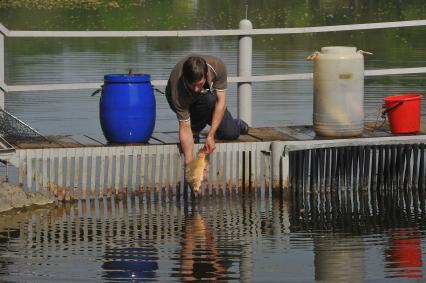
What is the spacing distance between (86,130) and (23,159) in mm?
4819

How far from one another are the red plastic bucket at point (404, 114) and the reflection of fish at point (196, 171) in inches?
98.7

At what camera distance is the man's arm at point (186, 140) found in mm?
14570

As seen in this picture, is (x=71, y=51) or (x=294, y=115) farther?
(x=71, y=51)

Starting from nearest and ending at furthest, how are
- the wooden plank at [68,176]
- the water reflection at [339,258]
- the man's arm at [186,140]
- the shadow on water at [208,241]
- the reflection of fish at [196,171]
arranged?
the water reflection at [339,258] < the shadow on water at [208,241] < the reflection of fish at [196,171] < the man's arm at [186,140] < the wooden plank at [68,176]

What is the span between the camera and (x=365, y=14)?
43.8 meters

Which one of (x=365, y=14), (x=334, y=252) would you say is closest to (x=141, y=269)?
(x=334, y=252)

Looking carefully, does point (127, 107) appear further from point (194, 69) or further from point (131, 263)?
point (131, 263)

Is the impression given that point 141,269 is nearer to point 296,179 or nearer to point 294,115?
point 296,179

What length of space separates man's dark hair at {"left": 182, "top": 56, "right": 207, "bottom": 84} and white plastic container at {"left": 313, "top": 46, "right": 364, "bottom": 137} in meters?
2.23

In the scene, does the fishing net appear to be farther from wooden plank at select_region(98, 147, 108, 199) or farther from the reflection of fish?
the reflection of fish

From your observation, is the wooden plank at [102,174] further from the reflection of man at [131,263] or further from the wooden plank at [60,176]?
the reflection of man at [131,263]

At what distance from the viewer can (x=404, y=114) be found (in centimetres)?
1595

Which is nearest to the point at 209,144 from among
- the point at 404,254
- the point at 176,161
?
the point at 176,161

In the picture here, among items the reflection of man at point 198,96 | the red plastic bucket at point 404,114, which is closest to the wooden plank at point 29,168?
the reflection of man at point 198,96
